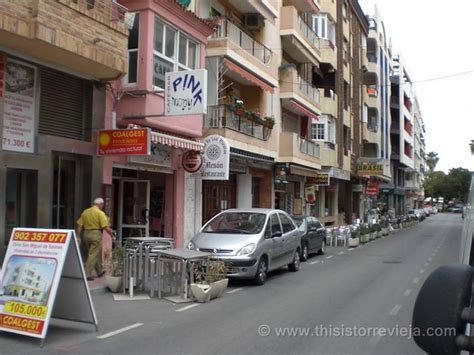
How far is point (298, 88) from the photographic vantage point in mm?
26719

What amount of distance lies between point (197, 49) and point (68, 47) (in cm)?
638

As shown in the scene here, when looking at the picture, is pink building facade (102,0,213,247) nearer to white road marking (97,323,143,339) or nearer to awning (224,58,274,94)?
awning (224,58,274,94)

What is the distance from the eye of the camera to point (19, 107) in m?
11.5

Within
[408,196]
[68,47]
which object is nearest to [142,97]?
[68,47]

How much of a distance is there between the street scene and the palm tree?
132858mm

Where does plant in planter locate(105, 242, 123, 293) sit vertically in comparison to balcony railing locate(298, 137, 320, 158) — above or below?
below

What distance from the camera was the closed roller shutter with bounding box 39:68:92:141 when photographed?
39.9 feet

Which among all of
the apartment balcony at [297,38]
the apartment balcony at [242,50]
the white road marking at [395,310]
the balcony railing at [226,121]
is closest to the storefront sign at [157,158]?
the balcony railing at [226,121]

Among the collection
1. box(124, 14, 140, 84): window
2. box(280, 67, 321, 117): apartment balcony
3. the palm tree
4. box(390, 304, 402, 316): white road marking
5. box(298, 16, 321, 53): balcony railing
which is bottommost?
box(390, 304, 402, 316): white road marking

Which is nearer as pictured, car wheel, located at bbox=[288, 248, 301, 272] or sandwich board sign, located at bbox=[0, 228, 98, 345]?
sandwich board sign, located at bbox=[0, 228, 98, 345]

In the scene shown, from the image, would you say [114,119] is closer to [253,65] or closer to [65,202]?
[65,202]

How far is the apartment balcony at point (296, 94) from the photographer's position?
84.9 ft

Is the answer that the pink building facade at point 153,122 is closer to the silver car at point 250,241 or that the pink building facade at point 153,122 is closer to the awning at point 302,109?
the silver car at point 250,241

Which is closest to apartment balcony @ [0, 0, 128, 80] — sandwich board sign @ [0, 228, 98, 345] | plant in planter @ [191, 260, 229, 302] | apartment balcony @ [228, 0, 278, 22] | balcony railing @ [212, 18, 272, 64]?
sandwich board sign @ [0, 228, 98, 345]
